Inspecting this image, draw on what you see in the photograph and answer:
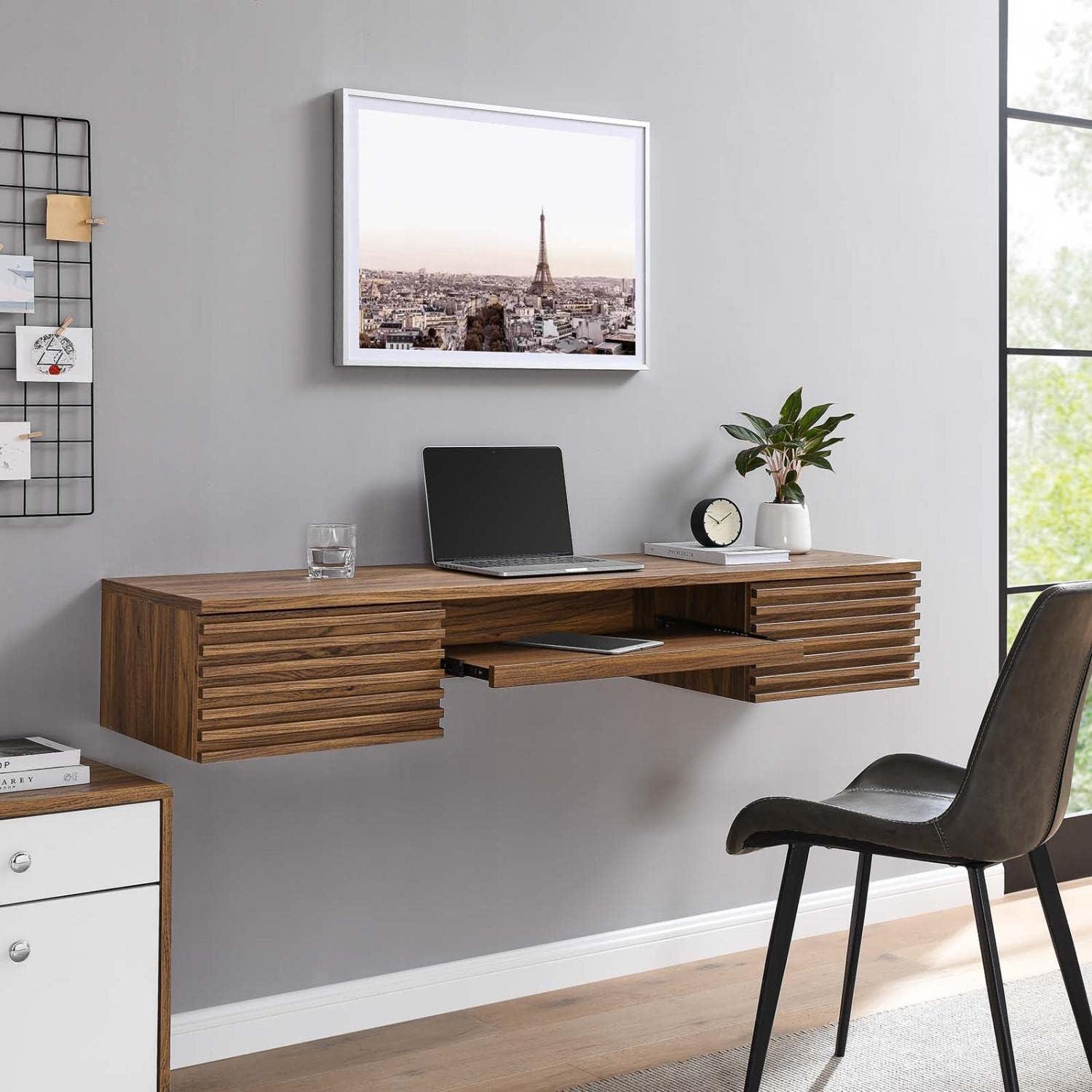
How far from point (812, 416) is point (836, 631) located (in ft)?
1.56

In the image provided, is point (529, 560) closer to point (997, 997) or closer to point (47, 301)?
point (47, 301)

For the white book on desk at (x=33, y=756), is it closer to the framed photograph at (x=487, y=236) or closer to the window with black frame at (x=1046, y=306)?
the framed photograph at (x=487, y=236)

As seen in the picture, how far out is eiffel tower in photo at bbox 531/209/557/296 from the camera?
113 inches

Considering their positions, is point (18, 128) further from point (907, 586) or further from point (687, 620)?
point (907, 586)

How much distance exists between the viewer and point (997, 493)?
3537 millimetres

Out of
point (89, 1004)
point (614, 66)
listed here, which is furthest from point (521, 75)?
point (89, 1004)

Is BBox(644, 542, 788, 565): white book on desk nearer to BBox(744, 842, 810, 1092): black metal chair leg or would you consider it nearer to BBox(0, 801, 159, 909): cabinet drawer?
BBox(744, 842, 810, 1092): black metal chair leg

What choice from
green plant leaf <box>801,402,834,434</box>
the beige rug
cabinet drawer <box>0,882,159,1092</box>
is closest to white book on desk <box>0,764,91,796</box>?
cabinet drawer <box>0,882,159,1092</box>

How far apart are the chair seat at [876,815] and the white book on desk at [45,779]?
108cm

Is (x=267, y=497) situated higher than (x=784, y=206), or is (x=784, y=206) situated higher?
(x=784, y=206)

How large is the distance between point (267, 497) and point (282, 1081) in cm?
105

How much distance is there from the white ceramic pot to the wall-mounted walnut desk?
0.22 feet

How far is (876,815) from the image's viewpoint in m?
2.39

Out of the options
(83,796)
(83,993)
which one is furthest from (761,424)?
(83,993)
